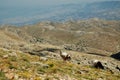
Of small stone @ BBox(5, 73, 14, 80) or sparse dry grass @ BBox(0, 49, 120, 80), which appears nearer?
small stone @ BBox(5, 73, 14, 80)

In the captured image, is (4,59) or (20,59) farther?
(20,59)

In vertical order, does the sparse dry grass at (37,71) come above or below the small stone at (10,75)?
below

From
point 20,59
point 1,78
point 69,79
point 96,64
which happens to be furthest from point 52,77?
point 96,64

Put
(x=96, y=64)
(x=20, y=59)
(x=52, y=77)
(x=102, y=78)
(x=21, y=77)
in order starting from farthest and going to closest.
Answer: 1. (x=96, y=64)
2. (x=20, y=59)
3. (x=102, y=78)
4. (x=52, y=77)
5. (x=21, y=77)

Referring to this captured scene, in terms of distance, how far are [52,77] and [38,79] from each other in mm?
2247

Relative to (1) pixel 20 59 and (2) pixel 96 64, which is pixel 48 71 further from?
(2) pixel 96 64

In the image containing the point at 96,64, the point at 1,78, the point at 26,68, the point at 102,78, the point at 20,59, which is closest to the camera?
the point at 1,78

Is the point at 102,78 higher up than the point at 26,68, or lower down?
lower down

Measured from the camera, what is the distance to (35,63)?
28.7 metres

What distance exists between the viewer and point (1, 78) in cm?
1941

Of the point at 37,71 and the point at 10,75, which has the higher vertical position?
the point at 10,75

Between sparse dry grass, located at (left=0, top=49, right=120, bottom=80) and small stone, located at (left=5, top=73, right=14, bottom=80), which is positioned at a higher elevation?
small stone, located at (left=5, top=73, right=14, bottom=80)

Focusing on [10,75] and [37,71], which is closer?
[10,75]

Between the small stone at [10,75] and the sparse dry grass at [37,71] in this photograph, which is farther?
the sparse dry grass at [37,71]
